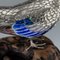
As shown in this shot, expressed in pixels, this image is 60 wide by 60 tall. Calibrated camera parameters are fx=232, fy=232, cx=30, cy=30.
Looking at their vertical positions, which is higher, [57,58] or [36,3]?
[36,3]

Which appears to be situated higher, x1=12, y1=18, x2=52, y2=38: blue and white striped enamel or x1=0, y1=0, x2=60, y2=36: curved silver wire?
x1=0, y1=0, x2=60, y2=36: curved silver wire

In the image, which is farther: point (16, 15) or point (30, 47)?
point (30, 47)

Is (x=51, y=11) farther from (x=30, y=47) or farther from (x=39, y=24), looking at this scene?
(x=30, y=47)

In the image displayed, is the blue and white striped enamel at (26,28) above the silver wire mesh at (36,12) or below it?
below

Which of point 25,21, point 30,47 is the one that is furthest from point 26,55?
point 25,21

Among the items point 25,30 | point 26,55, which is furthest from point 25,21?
point 26,55

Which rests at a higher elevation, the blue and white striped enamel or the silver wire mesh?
the silver wire mesh

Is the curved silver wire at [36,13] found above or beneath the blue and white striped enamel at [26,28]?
above
